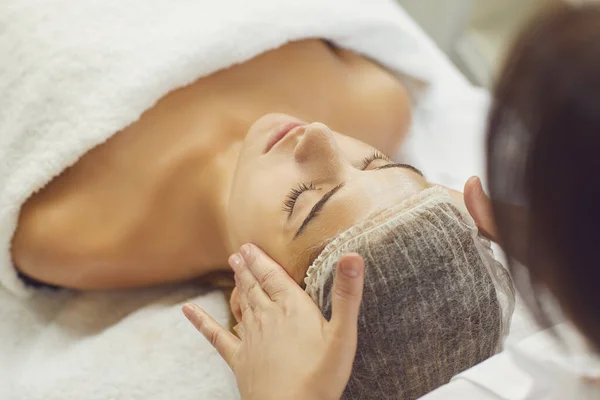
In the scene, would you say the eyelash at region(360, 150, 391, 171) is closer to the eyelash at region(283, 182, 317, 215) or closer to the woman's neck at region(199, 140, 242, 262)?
the eyelash at region(283, 182, 317, 215)

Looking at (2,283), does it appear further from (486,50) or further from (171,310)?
(486,50)

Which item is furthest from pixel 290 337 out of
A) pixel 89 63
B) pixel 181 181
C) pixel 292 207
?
pixel 89 63

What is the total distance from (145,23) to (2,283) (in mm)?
539

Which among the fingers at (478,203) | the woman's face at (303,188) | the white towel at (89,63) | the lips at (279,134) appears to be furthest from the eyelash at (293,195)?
the white towel at (89,63)

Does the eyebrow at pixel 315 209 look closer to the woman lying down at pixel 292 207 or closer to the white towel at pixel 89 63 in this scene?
the woman lying down at pixel 292 207

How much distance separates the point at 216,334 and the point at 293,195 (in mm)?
220

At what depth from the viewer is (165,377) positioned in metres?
0.89

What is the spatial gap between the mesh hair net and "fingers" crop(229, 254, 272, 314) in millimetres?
61

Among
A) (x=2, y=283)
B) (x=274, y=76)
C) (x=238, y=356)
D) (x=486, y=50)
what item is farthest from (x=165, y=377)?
(x=486, y=50)

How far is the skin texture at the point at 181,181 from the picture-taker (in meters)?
0.93

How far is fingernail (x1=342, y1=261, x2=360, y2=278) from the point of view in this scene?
0.56 meters

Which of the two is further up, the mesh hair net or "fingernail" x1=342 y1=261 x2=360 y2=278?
"fingernail" x1=342 y1=261 x2=360 y2=278

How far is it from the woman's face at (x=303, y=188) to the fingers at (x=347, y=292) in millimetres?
145

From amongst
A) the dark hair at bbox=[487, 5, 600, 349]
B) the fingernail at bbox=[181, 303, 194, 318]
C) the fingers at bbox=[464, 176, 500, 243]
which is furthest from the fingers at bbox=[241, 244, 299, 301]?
the dark hair at bbox=[487, 5, 600, 349]
